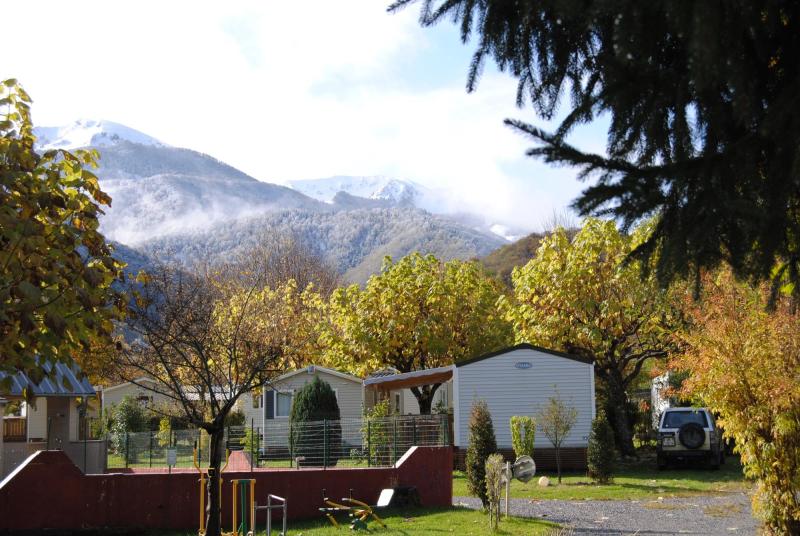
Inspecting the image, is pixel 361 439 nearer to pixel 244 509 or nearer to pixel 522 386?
pixel 522 386

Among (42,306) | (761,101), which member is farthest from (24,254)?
(761,101)

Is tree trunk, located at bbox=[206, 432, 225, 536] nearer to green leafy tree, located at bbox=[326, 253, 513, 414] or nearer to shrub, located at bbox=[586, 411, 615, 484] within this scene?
shrub, located at bbox=[586, 411, 615, 484]

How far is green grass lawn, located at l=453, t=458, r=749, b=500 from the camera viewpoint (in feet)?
67.4

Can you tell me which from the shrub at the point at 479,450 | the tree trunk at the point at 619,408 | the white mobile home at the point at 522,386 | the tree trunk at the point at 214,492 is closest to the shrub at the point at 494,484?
the shrub at the point at 479,450

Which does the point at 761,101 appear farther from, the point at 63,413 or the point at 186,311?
the point at 63,413

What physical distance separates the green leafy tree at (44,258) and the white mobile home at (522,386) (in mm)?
18422

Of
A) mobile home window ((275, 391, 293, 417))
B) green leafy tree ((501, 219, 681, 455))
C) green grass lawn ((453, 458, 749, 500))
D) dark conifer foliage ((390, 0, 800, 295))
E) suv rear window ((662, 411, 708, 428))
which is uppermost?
green leafy tree ((501, 219, 681, 455))

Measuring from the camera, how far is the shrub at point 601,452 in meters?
23.0

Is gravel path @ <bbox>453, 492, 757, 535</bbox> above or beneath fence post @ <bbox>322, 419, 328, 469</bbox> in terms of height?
beneath

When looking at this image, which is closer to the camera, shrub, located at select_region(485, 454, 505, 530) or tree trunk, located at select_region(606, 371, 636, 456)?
shrub, located at select_region(485, 454, 505, 530)

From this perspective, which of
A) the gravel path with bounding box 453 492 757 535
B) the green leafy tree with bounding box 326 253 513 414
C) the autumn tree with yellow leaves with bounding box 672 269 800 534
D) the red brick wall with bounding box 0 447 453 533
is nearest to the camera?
the autumn tree with yellow leaves with bounding box 672 269 800 534

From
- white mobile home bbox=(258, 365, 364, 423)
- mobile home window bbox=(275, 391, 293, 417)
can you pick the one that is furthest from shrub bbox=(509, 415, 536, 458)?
mobile home window bbox=(275, 391, 293, 417)

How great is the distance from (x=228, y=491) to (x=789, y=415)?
10469 mm

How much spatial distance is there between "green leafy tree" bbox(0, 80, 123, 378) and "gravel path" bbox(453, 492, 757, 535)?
30.4ft
